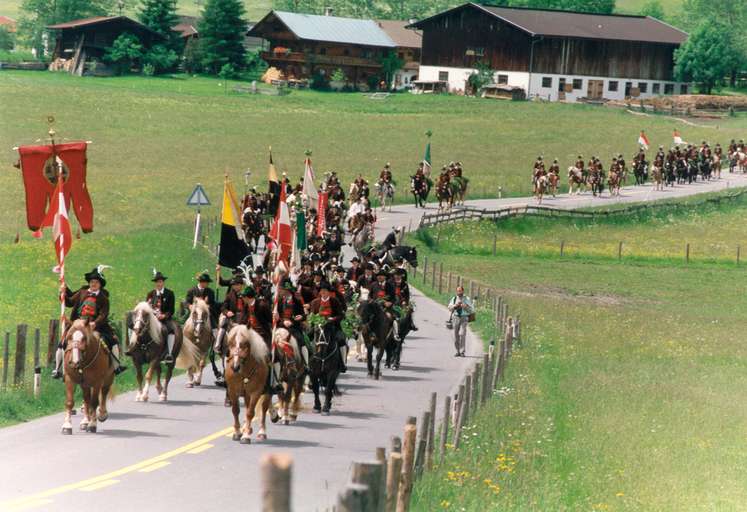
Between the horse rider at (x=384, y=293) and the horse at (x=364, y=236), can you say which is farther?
the horse at (x=364, y=236)

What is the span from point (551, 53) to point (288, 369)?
112 metres

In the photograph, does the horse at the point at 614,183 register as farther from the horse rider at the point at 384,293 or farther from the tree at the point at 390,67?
the tree at the point at 390,67

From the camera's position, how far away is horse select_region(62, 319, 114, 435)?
69.2 ft

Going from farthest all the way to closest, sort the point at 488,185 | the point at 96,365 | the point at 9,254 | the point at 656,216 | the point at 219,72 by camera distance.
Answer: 1. the point at 219,72
2. the point at 488,185
3. the point at 656,216
4. the point at 9,254
5. the point at 96,365

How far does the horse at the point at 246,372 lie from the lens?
21000mm

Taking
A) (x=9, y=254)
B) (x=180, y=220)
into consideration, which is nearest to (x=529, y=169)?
(x=180, y=220)

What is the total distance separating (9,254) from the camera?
148 ft

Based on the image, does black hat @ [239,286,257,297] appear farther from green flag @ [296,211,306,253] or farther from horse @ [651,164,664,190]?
horse @ [651,164,664,190]

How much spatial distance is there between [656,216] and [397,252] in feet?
111

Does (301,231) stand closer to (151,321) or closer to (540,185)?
(151,321)

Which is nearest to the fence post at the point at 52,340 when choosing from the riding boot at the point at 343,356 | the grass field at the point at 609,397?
the riding boot at the point at 343,356

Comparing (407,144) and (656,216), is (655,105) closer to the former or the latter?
(407,144)

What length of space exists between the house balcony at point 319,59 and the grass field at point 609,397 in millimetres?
80390

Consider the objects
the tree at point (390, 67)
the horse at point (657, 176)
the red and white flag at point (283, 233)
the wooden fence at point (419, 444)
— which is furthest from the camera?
the tree at point (390, 67)
